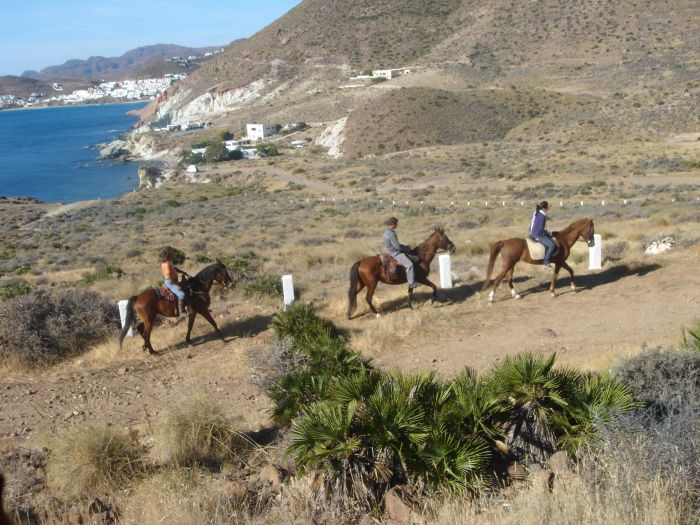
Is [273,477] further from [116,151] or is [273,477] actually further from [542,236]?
[116,151]

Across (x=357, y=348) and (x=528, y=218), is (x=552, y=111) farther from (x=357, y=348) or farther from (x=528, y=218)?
(x=357, y=348)

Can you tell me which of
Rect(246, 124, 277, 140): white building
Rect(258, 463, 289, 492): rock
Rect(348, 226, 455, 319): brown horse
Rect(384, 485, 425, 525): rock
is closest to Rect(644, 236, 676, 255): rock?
Rect(348, 226, 455, 319): brown horse

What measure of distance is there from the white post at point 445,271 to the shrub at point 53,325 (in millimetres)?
7227

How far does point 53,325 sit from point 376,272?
20.7ft

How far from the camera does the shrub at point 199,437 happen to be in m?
7.82

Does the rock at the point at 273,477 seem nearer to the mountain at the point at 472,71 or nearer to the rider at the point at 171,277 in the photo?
the rider at the point at 171,277

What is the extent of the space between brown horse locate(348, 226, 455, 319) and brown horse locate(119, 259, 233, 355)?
103 inches

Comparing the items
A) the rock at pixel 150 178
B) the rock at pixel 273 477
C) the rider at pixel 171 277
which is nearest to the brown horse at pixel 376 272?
the rider at pixel 171 277

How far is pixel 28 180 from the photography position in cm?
11119

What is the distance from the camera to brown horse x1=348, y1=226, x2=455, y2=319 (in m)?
13.7

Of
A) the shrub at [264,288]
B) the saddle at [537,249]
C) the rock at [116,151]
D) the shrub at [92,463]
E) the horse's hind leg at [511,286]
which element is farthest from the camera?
the rock at [116,151]

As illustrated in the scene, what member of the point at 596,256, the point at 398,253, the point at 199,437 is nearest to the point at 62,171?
the point at 596,256

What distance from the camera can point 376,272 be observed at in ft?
45.2

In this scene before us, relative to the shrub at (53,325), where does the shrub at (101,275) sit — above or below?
below
